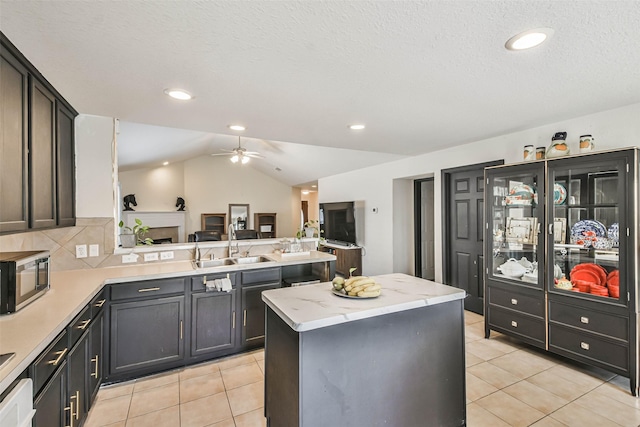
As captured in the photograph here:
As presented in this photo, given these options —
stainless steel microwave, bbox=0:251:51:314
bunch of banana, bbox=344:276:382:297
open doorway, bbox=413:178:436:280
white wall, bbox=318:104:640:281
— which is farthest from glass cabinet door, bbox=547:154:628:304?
stainless steel microwave, bbox=0:251:51:314

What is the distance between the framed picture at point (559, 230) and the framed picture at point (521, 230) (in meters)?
0.15

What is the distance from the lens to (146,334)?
2.59 metres

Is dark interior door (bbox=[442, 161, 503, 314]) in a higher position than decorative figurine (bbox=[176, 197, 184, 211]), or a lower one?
lower

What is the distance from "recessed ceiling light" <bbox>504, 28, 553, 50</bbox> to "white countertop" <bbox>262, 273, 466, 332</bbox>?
142 cm

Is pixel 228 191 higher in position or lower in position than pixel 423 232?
higher

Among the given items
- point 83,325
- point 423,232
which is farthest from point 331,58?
point 423,232

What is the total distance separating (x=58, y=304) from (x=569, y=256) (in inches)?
157

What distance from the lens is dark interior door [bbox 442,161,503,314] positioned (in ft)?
12.8

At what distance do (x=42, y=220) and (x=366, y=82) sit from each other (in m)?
2.33

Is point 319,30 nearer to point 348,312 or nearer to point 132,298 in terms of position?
point 348,312

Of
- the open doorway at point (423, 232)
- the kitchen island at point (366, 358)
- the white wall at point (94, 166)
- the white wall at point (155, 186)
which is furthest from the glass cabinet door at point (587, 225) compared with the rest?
the white wall at point (155, 186)

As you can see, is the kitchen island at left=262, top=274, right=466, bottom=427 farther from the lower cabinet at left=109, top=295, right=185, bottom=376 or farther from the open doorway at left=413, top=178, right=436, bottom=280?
the open doorway at left=413, top=178, right=436, bottom=280

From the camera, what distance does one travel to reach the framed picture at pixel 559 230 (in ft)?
9.07

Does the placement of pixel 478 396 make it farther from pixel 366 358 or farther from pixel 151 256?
pixel 151 256
